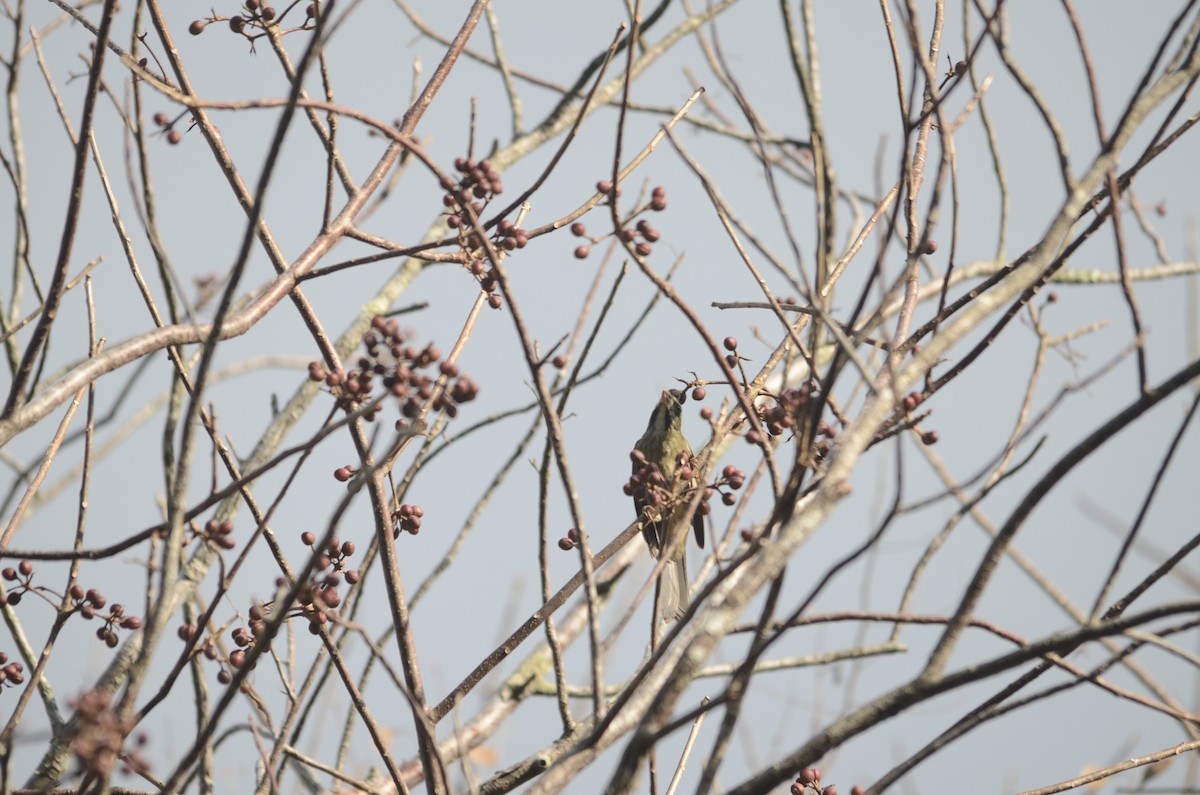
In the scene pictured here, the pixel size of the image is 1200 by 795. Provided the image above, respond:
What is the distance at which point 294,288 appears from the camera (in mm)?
2223

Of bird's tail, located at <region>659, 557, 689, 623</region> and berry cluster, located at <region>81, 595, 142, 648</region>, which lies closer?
berry cluster, located at <region>81, 595, 142, 648</region>

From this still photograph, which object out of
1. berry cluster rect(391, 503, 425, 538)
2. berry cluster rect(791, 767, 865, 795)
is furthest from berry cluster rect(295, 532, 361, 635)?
berry cluster rect(791, 767, 865, 795)

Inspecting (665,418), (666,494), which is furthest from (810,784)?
(665,418)

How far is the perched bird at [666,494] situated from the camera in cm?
255

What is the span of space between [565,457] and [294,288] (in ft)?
2.41

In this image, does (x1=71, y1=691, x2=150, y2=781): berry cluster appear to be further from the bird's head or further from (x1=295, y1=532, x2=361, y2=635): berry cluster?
the bird's head

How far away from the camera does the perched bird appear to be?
255 cm

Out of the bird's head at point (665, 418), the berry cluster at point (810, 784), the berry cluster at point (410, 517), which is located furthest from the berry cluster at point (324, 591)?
the bird's head at point (665, 418)

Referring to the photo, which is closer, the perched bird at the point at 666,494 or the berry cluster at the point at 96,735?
the berry cluster at the point at 96,735

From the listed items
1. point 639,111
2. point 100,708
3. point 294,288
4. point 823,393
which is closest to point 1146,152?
point 823,393

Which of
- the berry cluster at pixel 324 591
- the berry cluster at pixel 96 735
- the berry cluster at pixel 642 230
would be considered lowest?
the berry cluster at pixel 96 735

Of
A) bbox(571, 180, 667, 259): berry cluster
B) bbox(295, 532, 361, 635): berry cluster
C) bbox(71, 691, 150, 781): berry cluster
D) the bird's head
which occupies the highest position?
the bird's head

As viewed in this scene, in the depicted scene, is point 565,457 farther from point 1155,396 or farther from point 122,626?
point 122,626

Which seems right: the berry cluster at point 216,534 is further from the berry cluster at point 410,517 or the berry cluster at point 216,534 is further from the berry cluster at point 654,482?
the berry cluster at point 654,482
